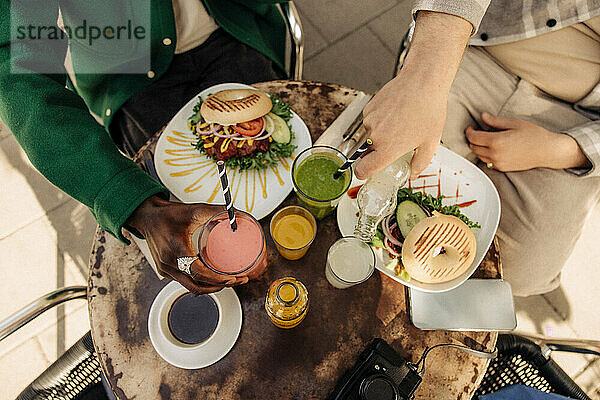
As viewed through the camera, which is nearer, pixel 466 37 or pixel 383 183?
pixel 466 37

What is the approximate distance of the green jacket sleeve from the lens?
1213 mm

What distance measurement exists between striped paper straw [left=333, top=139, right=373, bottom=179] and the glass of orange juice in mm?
163

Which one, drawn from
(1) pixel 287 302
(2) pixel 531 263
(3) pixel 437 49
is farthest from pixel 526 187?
(1) pixel 287 302

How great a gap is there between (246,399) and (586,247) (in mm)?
2272

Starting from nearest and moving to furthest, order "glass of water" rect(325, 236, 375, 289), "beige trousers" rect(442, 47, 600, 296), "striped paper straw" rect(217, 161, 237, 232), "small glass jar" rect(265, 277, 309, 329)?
1. "striped paper straw" rect(217, 161, 237, 232)
2. "small glass jar" rect(265, 277, 309, 329)
3. "glass of water" rect(325, 236, 375, 289)
4. "beige trousers" rect(442, 47, 600, 296)

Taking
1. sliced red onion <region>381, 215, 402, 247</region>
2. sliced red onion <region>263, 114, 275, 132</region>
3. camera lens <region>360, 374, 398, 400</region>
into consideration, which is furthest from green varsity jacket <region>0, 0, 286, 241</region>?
camera lens <region>360, 374, 398, 400</region>

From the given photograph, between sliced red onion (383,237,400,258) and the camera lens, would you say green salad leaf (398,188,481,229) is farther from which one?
the camera lens

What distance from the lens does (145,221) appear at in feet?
3.95

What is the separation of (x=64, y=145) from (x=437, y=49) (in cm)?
117

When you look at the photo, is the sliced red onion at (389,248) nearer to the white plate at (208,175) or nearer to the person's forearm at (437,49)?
the white plate at (208,175)

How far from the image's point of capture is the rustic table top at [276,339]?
1.20 m

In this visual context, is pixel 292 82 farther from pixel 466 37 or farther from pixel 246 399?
pixel 246 399

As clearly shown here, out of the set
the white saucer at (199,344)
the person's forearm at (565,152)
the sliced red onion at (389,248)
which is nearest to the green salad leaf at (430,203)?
the sliced red onion at (389,248)

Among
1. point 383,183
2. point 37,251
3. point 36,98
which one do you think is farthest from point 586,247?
point 37,251
